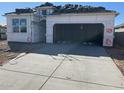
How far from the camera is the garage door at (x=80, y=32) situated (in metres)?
19.6

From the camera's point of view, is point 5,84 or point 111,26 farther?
point 111,26

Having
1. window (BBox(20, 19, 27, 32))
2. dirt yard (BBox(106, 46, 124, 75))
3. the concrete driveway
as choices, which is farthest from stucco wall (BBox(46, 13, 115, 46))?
the concrete driveway

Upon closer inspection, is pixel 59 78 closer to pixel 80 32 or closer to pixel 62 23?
pixel 62 23

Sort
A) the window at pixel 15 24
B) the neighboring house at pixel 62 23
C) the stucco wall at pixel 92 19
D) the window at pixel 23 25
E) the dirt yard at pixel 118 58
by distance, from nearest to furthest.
A: the dirt yard at pixel 118 58, the stucco wall at pixel 92 19, the neighboring house at pixel 62 23, the window at pixel 23 25, the window at pixel 15 24

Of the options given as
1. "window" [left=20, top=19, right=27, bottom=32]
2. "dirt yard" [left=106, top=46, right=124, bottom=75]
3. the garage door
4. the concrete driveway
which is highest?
"window" [left=20, top=19, right=27, bottom=32]

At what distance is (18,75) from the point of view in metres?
5.74

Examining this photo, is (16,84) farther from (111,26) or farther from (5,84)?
(111,26)

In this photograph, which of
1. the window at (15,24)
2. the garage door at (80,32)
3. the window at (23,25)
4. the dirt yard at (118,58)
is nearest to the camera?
the dirt yard at (118,58)

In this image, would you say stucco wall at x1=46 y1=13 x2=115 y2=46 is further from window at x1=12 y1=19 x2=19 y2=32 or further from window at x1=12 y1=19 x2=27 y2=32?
window at x1=12 y1=19 x2=19 y2=32

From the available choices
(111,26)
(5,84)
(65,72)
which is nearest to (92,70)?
(65,72)

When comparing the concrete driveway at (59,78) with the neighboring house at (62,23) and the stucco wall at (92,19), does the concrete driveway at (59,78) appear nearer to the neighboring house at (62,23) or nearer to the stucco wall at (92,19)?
the stucco wall at (92,19)

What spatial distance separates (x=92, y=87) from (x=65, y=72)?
173 cm

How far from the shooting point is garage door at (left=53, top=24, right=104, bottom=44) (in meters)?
19.6

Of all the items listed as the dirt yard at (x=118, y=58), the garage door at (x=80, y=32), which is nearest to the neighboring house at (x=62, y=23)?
the garage door at (x=80, y=32)
